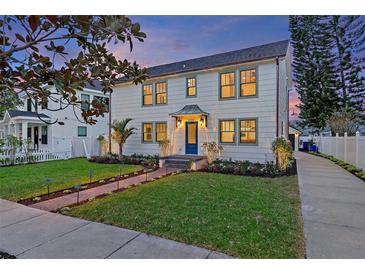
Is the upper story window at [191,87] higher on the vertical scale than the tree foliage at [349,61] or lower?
lower

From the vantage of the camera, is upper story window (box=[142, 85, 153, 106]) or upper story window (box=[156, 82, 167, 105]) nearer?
upper story window (box=[156, 82, 167, 105])

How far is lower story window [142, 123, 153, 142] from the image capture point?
13273 mm

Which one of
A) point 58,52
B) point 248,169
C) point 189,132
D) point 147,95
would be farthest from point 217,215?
point 147,95

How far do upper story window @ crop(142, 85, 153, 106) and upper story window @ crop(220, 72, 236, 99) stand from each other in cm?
439

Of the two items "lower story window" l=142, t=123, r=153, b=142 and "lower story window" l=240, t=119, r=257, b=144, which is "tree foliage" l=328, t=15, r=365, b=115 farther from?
"lower story window" l=142, t=123, r=153, b=142

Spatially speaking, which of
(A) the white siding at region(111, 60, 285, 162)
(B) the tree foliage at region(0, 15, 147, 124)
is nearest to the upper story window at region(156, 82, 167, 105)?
(A) the white siding at region(111, 60, 285, 162)

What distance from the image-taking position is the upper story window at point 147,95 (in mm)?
13250

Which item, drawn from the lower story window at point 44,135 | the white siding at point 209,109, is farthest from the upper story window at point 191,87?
the lower story window at point 44,135

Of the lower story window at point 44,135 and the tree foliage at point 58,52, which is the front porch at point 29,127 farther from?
the tree foliage at point 58,52

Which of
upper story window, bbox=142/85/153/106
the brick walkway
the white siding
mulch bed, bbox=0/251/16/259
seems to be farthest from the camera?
upper story window, bbox=142/85/153/106

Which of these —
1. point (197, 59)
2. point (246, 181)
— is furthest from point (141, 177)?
point (197, 59)

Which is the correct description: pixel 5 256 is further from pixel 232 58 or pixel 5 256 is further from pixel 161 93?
pixel 232 58

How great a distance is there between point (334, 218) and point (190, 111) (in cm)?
815

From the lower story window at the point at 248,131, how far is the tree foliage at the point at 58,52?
8572 millimetres
